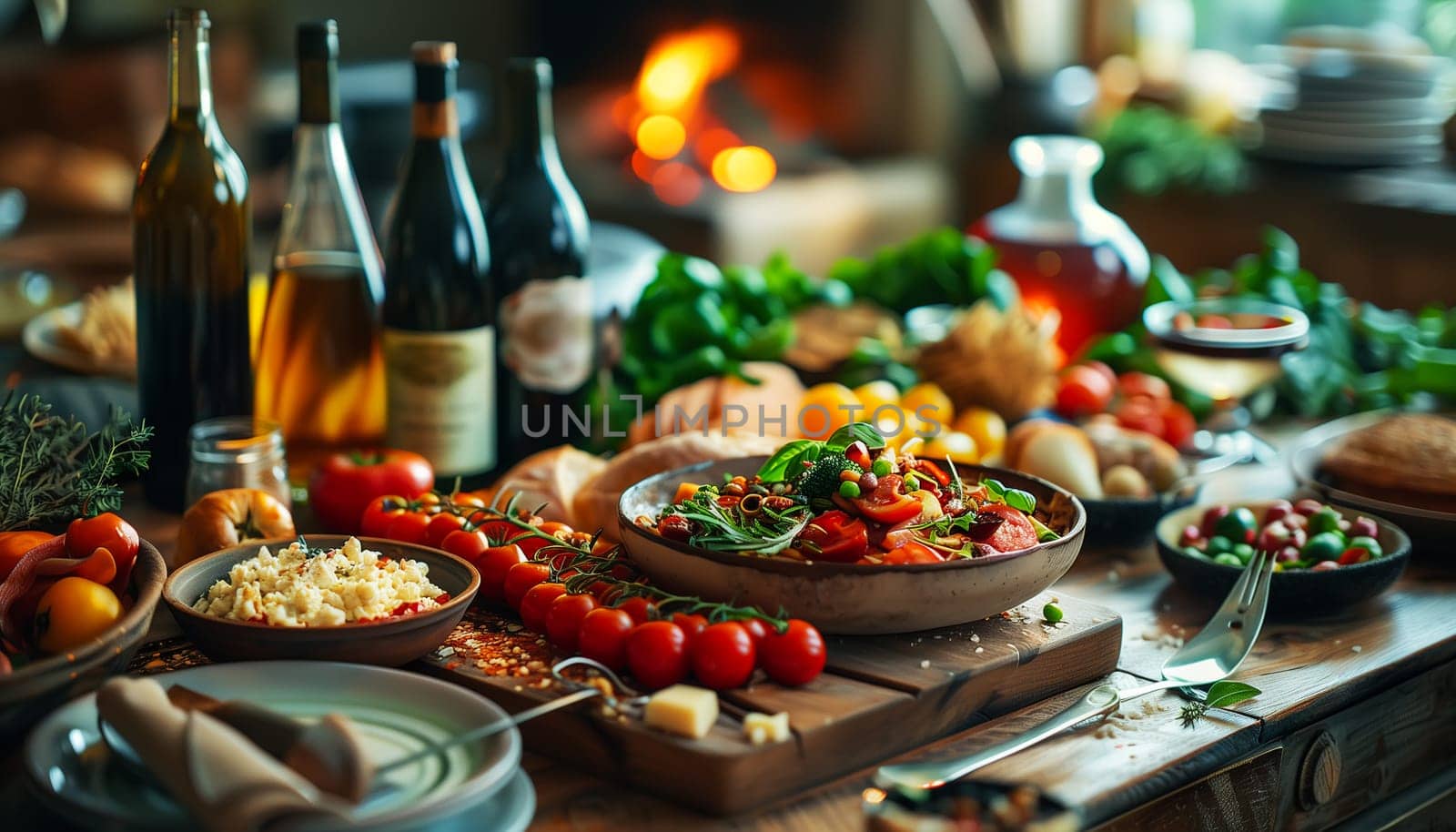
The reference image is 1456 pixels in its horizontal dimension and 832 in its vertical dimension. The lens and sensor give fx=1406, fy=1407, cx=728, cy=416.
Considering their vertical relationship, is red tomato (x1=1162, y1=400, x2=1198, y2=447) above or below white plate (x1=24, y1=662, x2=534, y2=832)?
below

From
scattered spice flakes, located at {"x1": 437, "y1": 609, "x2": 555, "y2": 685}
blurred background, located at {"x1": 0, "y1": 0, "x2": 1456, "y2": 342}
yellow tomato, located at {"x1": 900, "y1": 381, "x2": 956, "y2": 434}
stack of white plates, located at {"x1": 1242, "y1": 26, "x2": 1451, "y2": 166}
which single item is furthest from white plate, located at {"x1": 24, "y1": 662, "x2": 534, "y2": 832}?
stack of white plates, located at {"x1": 1242, "y1": 26, "x2": 1451, "y2": 166}

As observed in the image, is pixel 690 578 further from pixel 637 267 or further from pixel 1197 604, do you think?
pixel 637 267

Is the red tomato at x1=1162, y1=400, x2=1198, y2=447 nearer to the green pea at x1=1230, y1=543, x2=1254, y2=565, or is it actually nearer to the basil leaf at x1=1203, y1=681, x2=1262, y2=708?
the green pea at x1=1230, y1=543, x2=1254, y2=565

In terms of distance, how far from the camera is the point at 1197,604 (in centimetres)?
132

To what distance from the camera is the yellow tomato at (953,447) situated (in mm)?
1517

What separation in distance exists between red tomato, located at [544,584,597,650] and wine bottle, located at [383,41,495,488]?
0.43m

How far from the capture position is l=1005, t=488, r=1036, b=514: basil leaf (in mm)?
1182

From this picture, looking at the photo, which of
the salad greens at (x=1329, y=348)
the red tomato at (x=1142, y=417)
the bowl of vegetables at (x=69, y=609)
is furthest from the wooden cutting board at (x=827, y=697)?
the salad greens at (x=1329, y=348)

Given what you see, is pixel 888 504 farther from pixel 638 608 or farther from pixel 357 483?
pixel 357 483

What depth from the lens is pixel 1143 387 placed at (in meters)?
1.84

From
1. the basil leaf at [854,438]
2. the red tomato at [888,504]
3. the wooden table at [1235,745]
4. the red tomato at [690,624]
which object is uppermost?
the basil leaf at [854,438]

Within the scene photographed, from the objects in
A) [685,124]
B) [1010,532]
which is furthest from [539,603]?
[685,124]

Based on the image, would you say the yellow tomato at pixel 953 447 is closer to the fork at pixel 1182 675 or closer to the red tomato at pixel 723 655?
the fork at pixel 1182 675

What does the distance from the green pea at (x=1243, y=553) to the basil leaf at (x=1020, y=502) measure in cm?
26
